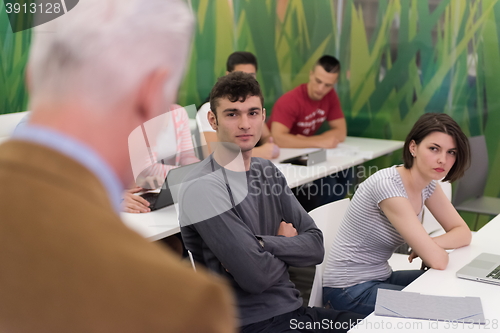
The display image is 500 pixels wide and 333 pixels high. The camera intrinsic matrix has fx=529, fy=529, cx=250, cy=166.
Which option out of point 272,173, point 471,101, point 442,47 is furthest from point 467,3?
point 272,173

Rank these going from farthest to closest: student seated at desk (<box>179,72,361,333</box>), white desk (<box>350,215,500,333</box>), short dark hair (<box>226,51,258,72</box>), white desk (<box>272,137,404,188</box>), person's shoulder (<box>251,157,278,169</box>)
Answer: short dark hair (<box>226,51,258,72</box>), white desk (<box>272,137,404,188</box>), person's shoulder (<box>251,157,278,169</box>), student seated at desk (<box>179,72,361,333</box>), white desk (<box>350,215,500,333</box>)

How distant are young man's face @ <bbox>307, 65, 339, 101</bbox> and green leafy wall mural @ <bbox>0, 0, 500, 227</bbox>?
0.84 meters

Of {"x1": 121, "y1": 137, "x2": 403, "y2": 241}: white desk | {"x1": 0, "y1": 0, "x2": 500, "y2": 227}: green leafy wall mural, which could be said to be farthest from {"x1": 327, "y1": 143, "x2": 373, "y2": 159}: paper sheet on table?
{"x1": 0, "y1": 0, "x2": 500, "y2": 227}: green leafy wall mural

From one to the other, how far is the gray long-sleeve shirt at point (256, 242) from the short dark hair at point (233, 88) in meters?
0.25

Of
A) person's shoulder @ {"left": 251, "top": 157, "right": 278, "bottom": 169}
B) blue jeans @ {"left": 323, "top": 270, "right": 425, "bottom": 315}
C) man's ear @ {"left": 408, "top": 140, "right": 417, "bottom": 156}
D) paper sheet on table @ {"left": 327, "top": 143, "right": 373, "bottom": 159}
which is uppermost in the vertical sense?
person's shoulder @ {"left": 251, "top": 157, "right": 278, "bottom": 169}

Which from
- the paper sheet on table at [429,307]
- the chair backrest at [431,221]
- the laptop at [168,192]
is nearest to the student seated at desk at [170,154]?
the laptop at [168,192]

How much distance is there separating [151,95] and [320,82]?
12.4 feet

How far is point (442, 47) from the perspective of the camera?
4.36 meters

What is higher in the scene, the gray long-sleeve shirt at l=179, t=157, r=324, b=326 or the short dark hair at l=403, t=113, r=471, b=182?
the short dark hair at l=403, t=113, r=471, b=182

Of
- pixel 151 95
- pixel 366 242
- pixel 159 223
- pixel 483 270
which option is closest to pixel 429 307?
pixel 483 270

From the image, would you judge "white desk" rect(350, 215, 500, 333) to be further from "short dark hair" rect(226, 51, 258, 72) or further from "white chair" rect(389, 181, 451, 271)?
"short dark hair" rect(226, 51, 258, 72)

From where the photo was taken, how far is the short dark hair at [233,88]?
192 centimetres

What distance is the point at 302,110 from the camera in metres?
4.14

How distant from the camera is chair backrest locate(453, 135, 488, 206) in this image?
3791 mm
